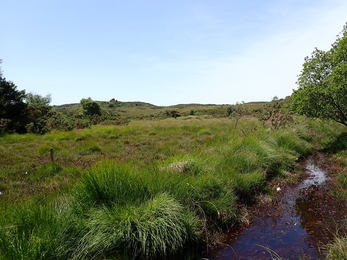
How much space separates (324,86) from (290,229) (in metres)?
9.93

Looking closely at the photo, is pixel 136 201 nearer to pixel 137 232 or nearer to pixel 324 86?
pixel 137 232

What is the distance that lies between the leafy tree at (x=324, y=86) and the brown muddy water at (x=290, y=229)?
6084 millimetres

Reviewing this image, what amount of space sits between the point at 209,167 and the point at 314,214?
9.84 feet

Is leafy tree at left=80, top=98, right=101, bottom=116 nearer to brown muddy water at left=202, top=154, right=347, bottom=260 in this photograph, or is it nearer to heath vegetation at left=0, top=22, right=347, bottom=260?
heath vegetation at left=0, top=22, right=347, bottom=260

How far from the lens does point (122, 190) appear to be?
459cm

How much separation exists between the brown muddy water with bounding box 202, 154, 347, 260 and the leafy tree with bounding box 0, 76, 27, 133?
2189 centimetres

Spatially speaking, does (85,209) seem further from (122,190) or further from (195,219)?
(195,219)

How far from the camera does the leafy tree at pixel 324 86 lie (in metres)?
11.2

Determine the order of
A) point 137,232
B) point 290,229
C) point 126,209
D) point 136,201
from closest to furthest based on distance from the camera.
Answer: point 137,232, point 126,209, point 136,201, point 290,229

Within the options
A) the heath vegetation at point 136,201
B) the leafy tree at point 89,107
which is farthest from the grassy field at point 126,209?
the leafy tree at point 89,107

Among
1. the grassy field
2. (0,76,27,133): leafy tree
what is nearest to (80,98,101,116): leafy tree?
(0,76,27,133): leafy tree

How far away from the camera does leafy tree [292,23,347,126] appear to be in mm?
11166

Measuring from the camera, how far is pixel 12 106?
2206 cm

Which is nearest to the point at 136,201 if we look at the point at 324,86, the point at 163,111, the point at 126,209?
the point at 126,209
